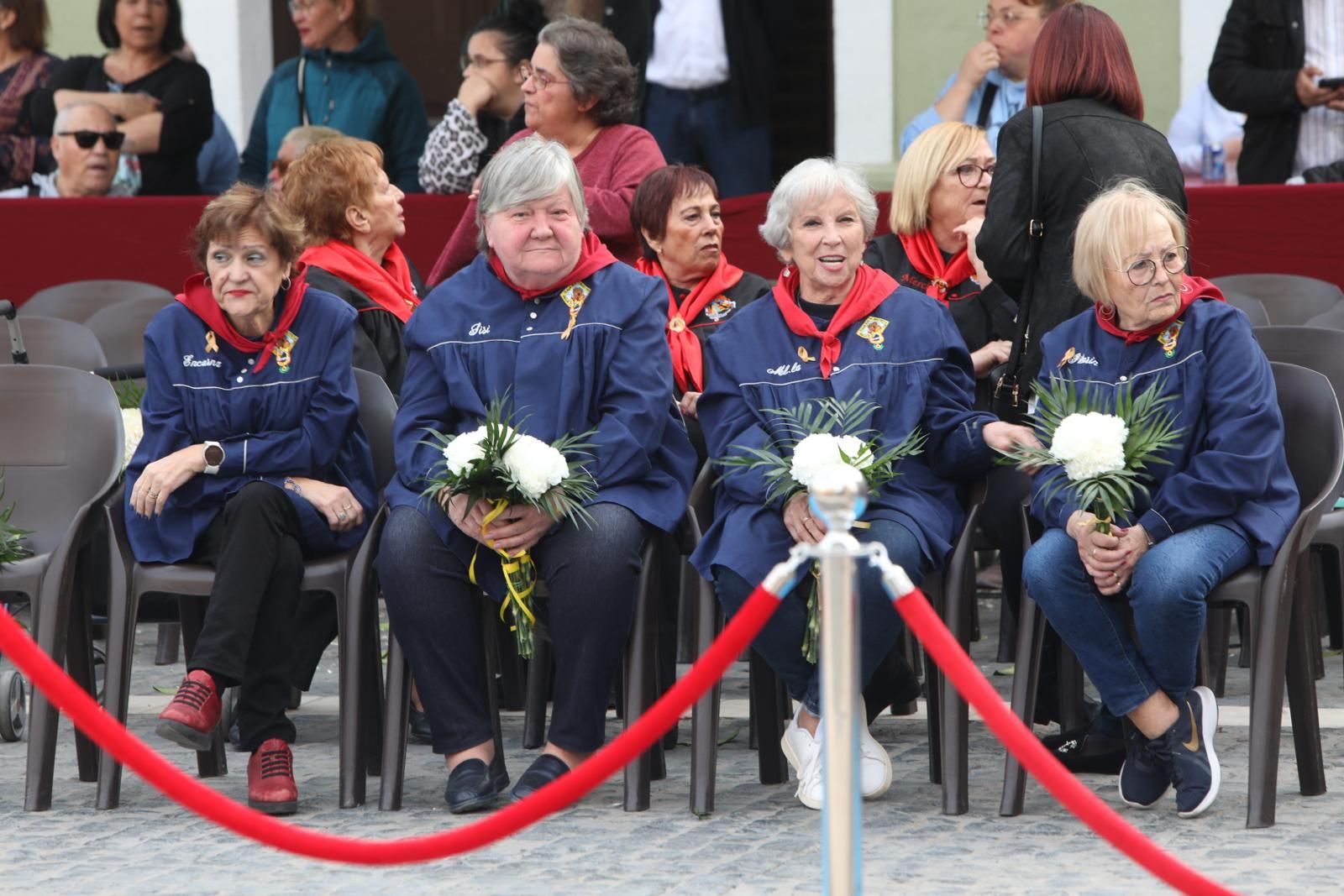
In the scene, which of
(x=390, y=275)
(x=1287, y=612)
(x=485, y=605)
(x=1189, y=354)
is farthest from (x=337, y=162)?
(x=1287, y=612)

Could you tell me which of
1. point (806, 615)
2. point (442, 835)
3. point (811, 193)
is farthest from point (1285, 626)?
point (442, 835)

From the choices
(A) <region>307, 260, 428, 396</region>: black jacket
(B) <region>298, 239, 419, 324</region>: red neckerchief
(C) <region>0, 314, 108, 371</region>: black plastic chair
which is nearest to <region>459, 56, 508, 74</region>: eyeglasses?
(C) <region>0, 314, 108, 371</region>: black plastic chair

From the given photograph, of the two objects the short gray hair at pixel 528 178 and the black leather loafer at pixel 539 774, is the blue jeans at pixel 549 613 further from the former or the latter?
the short gray hair at pixel 528 178

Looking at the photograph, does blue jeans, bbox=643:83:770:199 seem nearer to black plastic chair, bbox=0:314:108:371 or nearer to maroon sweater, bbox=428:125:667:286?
maroon sweater, bbox=428:125:667:286

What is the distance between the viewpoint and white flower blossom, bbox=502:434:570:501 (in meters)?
4.82

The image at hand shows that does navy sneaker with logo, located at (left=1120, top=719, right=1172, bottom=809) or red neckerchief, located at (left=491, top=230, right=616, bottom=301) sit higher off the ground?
red neckerchief, located at (left=491, top=230, right=616, bottom=301)

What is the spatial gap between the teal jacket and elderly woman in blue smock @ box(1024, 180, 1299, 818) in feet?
15.7

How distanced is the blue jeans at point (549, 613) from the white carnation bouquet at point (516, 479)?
6 centimetres

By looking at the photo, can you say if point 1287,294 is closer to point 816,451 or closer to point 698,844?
point 816,451

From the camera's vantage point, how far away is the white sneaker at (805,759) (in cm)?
492

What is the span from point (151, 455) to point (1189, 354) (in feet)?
8.51

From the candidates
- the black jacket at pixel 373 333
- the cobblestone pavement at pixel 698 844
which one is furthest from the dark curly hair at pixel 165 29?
the cobblestone pavement at pixel 698 844

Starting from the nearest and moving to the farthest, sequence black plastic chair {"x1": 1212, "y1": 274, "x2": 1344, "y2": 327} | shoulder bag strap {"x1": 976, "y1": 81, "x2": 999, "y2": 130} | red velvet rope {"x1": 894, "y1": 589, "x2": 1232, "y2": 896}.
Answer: red velvet rope {"x1": 894, "y1": 589, "x2": 1232, "y2": 896} < black plastic chair {"x1": 1212, "y1": 274, "x2": 1344, "y2": 327} < shoulder bag strap {"x1": 976, "y1": 81, "x2": 999, "y2": 130}

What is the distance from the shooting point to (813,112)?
12.5 meters
